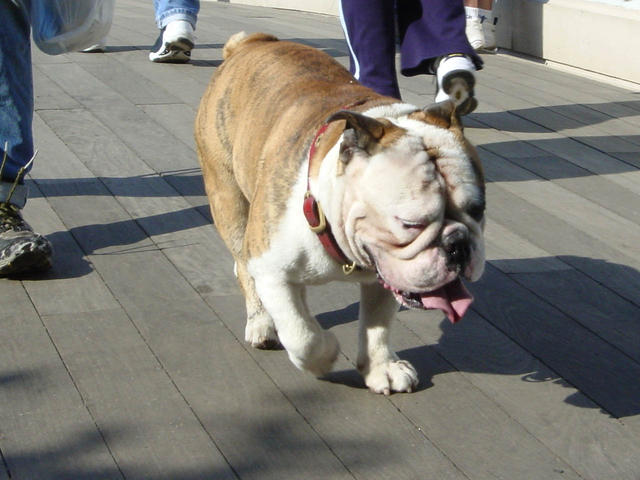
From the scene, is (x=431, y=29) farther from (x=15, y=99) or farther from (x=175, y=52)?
(x=175, y=52)

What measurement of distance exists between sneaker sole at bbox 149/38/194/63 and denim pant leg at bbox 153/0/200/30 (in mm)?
226

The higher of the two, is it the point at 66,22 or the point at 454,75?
the point at 66,22

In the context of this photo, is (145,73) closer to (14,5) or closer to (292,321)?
(14,5)

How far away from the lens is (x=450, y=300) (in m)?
2.87

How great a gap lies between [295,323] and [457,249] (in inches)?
26.4

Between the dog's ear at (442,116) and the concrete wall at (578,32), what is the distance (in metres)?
5.32

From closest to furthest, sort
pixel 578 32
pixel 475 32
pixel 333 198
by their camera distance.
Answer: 1. pixel 333 198
2. pixel 578 32
3. pixel 475 32

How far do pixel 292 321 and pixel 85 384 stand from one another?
27.6 inches

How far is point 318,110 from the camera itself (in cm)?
333

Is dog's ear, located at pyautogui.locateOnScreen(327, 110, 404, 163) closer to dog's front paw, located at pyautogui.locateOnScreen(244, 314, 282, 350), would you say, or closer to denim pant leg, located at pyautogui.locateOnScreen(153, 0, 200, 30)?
dog's front paw, located at pyautogui.locateOnScreen(244, 314, 282, 350)

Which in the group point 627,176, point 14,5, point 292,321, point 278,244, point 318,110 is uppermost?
point 14,5

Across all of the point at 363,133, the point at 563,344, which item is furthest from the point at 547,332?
the point at 363,133

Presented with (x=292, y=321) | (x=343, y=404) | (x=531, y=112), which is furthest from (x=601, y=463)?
(x=531, y=112)

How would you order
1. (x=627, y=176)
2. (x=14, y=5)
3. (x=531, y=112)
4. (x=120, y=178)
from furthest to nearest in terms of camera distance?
(x=531, y=112)
(x=627, y=176)
(x=120, y=178)
(x=14, y=5)
